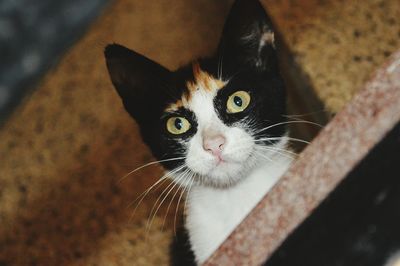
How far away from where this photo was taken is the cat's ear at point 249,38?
3.46 feet

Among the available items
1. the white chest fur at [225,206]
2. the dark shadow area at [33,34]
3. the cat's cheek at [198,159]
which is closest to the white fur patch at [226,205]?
the white chest fur at [225,206]

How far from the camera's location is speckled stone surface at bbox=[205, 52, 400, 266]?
2.01ft

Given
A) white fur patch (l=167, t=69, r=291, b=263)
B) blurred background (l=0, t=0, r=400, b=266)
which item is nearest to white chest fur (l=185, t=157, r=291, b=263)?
white fur patch (l=167, t=69, r=291, b=263)

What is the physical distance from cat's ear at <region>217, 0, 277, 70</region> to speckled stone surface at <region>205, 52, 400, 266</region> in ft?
1.65

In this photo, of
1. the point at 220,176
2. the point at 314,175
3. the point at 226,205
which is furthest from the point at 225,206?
the point at 314,175

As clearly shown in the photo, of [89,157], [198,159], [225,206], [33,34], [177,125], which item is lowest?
[225,206]

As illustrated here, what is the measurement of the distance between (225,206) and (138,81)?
0.40 metres

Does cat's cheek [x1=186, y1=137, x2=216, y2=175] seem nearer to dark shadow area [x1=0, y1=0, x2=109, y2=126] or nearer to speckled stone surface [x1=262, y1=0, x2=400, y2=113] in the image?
speckled stone surface [x1=262, y1=0, x2=400, y2=113]

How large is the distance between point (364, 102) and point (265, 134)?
0.52 m

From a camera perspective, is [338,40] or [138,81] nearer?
[138,81]

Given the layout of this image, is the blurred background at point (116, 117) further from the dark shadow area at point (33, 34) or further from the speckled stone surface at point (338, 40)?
the dark shadow area at point (33, 34)

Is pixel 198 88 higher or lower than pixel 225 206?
higher

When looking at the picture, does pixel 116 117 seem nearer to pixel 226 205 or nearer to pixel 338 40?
pixel 226 205

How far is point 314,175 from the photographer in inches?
24.5
